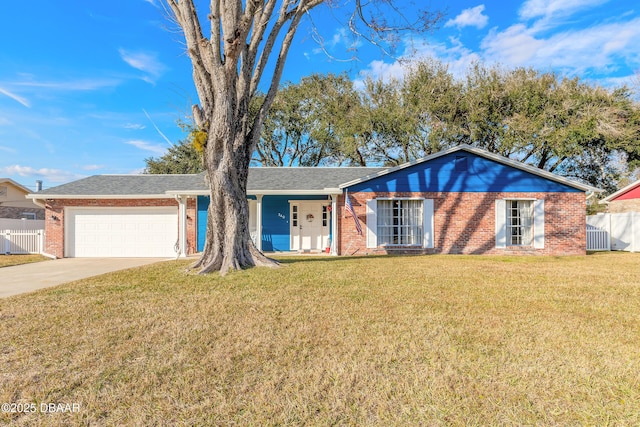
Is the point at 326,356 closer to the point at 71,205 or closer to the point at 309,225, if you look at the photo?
the point at 309,225

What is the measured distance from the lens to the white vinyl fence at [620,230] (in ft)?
44.0

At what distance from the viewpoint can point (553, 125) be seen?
19094 millimetres

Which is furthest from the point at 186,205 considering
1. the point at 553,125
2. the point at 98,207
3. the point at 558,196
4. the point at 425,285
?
the point at 553,125

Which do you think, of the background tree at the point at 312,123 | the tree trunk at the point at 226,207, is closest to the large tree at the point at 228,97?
the tree trunk at the point at 226,207

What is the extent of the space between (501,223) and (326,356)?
439 inches

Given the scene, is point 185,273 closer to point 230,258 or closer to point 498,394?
point 230,258

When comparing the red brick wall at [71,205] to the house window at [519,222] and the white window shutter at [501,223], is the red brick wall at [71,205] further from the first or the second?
the house window at [519,222]

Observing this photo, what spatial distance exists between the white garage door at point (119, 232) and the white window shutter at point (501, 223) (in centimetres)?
1226

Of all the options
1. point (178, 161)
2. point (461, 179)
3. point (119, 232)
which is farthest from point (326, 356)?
point (178, 161)

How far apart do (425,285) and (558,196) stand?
29.6 ft

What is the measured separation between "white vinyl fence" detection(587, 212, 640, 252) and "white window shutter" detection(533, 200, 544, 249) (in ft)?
12.9

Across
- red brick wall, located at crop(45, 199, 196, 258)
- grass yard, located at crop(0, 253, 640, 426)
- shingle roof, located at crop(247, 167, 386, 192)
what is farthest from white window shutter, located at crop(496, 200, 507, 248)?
red brick wall, located at crop(45, 199, 196, 258)

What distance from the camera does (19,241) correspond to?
14.3 m

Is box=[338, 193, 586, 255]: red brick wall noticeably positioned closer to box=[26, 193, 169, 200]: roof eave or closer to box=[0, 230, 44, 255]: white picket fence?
box=[26, 193, 169, 200]: roof eave
